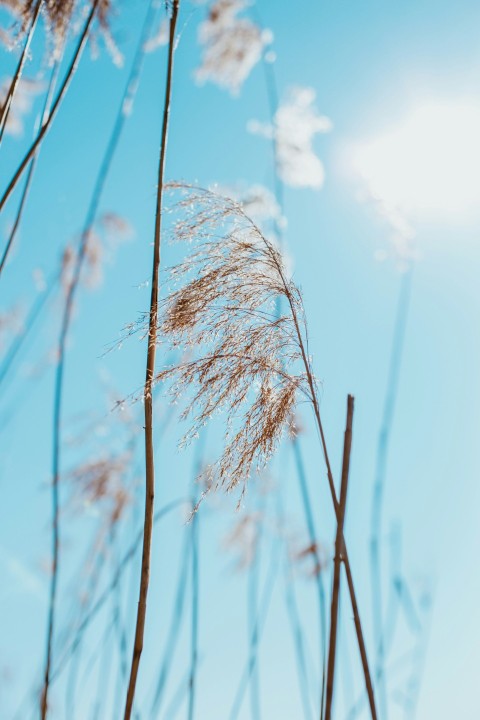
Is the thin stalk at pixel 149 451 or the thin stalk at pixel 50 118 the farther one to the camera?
the thin stalk at pixel 50 118

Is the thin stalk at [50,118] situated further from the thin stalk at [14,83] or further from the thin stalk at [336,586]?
the thin stalk at [336,586]

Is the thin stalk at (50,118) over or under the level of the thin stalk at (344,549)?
over

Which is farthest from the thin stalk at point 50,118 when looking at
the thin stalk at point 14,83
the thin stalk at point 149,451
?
the thin stalk at point 149,451

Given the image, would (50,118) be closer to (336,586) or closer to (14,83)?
(14,83)

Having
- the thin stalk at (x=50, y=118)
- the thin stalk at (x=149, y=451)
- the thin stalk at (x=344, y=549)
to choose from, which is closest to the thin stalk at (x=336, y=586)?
the thin stalk at (x=344, y=549)

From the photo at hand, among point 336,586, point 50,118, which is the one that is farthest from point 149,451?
point 50,118

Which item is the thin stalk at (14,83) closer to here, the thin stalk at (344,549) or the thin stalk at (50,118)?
the thin stalk at (50,118)

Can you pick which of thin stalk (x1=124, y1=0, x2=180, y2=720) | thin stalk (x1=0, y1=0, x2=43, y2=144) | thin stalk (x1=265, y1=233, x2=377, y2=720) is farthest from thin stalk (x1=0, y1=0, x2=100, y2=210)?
thin stalk (x1=265, y1=233, x2=377, y2=720)

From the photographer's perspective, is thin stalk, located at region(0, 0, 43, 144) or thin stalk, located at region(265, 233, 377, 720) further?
thin stalk, located at region(0, 0, 43, 144)

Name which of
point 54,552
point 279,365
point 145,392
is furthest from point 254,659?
point 145,392

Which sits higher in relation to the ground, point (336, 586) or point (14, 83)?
point (14, 83)

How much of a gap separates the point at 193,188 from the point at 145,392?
26.8 inches

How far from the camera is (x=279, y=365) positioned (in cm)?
152

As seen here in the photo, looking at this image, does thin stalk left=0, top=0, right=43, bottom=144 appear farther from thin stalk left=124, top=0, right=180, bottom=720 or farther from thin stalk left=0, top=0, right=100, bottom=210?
thin stalk left=124, top=0, right=180, bottom=720
